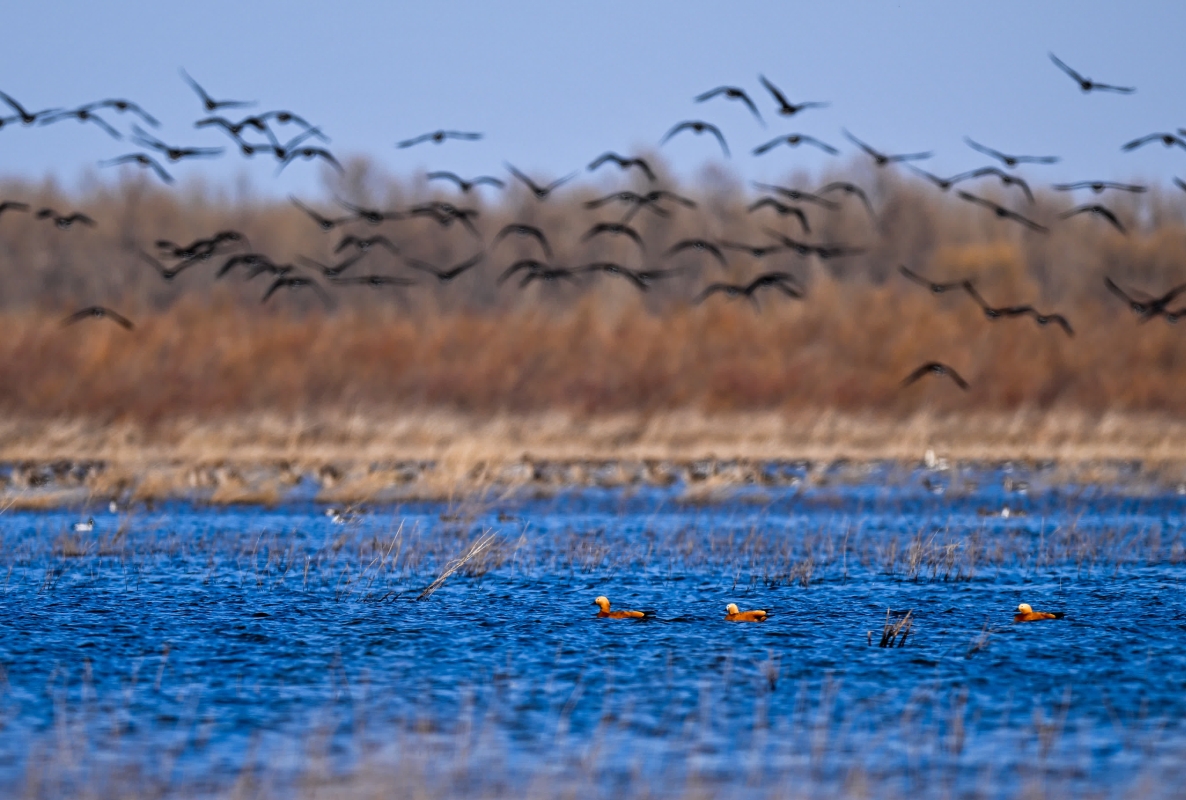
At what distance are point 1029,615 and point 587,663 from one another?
425 cm

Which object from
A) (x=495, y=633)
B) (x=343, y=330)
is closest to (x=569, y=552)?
(x=495, y=633)

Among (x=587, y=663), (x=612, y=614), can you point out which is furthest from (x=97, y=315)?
(x=587, y=663)

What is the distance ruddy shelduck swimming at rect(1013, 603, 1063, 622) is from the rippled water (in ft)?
0.89

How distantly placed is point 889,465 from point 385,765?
21922 mm

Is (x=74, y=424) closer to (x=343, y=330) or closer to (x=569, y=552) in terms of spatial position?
(x=343, y=330)

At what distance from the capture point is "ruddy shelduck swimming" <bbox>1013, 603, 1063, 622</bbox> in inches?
→ 548

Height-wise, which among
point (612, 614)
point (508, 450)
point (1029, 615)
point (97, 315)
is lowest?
point (508, 450)

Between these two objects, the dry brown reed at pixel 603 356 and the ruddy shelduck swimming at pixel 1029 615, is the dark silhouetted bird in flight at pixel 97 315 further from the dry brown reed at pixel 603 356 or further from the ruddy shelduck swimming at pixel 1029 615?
the ruddy shelduck swimming at pixel 1029 615

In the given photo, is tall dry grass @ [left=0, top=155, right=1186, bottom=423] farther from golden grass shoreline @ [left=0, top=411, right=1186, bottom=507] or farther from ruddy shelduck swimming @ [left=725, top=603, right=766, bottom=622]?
ruddy shelduck swimming @ [left=725, top=603, right=766, bottom=622]

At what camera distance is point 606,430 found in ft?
109

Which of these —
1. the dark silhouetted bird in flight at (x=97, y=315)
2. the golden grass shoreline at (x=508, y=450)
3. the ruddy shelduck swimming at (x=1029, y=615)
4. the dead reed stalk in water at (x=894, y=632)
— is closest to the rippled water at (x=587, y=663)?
the dead reed stalk in water at (x=894, y=632)

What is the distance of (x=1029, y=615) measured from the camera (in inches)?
549

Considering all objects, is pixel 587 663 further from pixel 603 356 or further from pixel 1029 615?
pixel 603 356

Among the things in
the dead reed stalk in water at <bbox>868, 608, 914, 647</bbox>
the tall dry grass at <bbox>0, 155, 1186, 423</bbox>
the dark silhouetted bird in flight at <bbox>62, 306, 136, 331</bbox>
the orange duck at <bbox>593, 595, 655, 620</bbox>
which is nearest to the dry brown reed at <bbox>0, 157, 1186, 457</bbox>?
the tall dry grass at <bbox>0, 155, 1186, 423</bbox>
